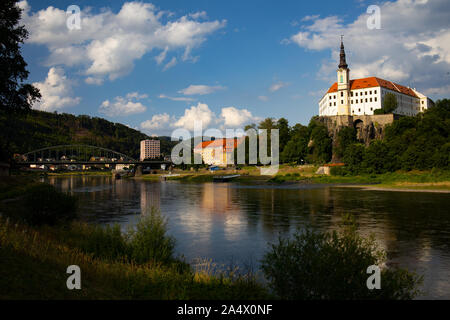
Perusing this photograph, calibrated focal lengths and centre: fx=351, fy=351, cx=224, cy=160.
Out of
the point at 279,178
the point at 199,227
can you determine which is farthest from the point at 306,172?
the point at 199,227

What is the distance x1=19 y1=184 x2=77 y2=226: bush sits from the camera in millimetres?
17672

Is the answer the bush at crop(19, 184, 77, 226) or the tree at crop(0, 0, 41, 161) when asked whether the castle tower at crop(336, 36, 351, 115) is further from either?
the bush at crop(19, 184, 77, 226)

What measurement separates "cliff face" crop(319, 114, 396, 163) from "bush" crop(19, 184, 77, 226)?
292 feet

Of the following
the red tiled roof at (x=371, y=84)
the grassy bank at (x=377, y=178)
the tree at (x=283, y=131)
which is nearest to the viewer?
the grassy bank at (x=377, y=178)

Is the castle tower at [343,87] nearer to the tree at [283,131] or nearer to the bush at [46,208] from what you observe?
the tree at [283,131]

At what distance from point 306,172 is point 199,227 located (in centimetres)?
6570

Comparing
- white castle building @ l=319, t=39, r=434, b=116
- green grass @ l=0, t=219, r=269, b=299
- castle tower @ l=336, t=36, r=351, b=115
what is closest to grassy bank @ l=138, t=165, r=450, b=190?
castle tower @ l=336, t=36, r=351, b=115

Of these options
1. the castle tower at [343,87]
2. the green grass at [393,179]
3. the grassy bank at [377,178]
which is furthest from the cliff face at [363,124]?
the green grass at [393,179]

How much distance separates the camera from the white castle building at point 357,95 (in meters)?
119

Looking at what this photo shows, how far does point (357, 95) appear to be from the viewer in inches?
4828

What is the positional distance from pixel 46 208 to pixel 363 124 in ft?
334

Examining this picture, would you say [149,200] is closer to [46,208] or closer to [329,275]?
[46,208]

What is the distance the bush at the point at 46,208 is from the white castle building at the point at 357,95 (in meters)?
116
